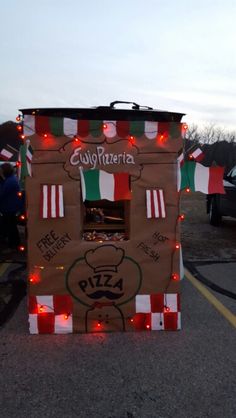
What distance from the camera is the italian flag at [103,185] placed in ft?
14.1

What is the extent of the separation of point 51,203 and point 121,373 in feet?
5.27

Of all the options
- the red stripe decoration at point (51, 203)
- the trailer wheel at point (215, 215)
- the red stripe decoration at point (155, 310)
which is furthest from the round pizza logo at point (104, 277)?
the trailer wheel at point (215, 215)

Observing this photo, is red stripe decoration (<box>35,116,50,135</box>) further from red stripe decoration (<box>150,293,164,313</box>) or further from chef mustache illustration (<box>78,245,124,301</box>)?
red stripe decoration (<box>150,293,164,313</box>)

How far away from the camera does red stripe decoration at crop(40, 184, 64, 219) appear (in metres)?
4.30

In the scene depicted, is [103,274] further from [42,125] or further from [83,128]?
[42,125]

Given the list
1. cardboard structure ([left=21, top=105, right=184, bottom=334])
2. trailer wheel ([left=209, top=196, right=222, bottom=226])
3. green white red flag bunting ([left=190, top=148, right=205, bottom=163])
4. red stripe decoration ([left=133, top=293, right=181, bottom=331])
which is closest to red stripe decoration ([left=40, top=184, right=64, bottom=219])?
cardboard structure ([left=21, top=105, right=184, bottom=334])

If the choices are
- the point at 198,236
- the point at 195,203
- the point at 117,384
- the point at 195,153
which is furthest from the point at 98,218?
the point at 195,203

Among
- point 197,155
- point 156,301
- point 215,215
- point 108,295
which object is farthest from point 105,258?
point 215,215

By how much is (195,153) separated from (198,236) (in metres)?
5.71

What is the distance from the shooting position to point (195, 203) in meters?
17.5

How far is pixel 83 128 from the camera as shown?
14.3 feet

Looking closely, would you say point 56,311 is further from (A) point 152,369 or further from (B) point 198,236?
(B) point 198,236

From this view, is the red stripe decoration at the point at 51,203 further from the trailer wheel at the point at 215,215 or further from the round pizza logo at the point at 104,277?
the trailer wheel at the point at 215,215

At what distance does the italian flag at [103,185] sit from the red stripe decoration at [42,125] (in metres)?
0.49
